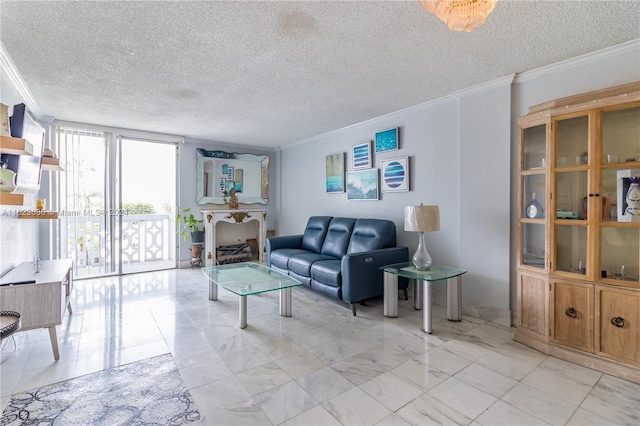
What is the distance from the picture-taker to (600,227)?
7.03 feet

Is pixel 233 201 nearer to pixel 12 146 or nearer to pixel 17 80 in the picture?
pixel 17 80

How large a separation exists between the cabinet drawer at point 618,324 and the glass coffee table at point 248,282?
2.34m

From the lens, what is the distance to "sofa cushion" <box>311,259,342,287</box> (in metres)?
3.24

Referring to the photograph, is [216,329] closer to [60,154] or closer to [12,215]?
[12,215]

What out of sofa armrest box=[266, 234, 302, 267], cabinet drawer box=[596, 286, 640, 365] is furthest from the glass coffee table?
cabinet drawer box=[596, 286, 640, 365]

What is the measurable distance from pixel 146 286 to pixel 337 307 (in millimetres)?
2761

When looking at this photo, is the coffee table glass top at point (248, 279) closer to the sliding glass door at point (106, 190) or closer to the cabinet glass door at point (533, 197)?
the cabinet glass door at point (533, 197)

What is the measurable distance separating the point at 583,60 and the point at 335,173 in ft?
10.3

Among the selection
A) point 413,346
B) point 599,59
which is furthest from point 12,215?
point 599,59

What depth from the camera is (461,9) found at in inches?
50.7

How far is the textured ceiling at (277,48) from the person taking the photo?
182 centimetres

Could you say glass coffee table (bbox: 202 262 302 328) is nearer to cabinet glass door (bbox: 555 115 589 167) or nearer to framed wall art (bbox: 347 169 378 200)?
framed wall art (bbox: 347 169 378 200)

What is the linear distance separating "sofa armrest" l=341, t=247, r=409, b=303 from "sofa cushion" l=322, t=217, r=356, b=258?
29.9 inches

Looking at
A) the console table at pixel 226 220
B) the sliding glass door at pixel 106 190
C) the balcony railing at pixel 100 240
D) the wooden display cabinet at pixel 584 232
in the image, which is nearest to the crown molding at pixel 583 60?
the wooden display cabinet at pixel 584 232
